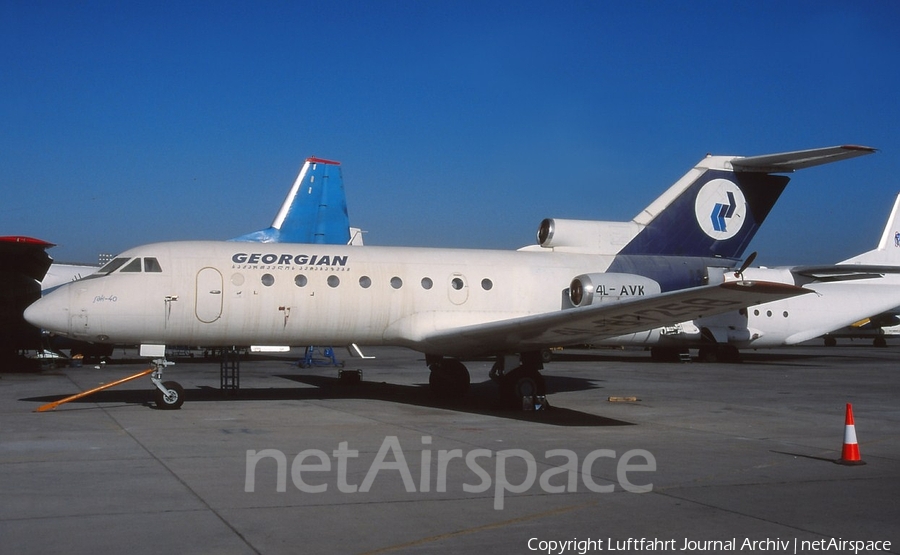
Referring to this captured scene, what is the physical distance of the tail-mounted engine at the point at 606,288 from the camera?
17.2m

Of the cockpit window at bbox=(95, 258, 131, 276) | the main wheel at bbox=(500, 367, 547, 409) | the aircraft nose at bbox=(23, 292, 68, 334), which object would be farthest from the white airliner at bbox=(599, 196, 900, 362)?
the aircraft nose at bbox=(23, 292, 68, 334)

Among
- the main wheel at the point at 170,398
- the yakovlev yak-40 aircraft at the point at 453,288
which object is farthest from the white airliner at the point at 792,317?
the main wheel at the point at 170,398

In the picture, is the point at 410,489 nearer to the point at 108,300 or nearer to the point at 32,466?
the point at 32,466

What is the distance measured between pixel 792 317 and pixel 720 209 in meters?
16.1

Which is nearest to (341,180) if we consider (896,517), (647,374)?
(647,374)

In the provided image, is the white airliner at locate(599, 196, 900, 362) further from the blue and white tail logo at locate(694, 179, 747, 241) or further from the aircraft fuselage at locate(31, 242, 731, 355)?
the aircraft fuselage at locate(31, 242, 731, 355)

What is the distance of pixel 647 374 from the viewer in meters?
27.2

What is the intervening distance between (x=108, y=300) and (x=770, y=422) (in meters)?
12.1

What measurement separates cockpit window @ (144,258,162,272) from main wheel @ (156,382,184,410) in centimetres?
217

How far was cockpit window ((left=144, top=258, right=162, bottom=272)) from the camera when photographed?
1588 cm

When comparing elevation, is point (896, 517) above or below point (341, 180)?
below

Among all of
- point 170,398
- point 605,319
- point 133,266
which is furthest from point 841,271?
point 133,266

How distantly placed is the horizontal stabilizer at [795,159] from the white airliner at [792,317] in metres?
11.6

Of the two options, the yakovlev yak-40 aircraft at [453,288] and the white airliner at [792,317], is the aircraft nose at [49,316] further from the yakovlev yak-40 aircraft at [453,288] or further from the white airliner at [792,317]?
the white airliner at [792,317]
